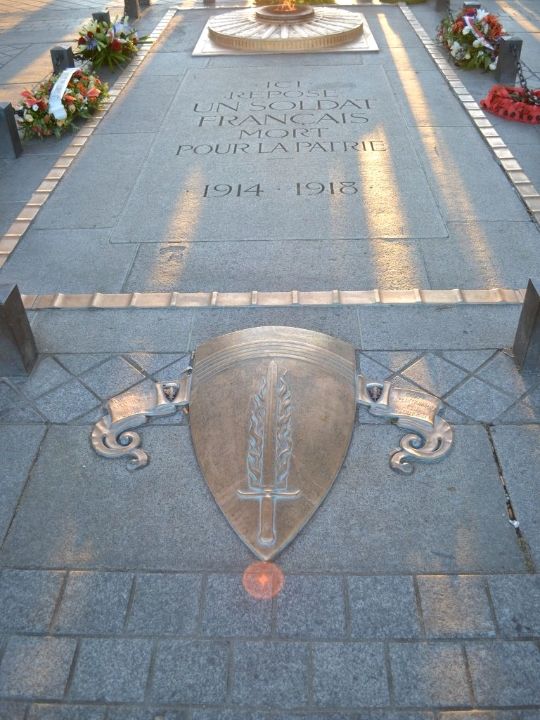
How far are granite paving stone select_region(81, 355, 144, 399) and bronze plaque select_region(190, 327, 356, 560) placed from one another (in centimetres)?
41

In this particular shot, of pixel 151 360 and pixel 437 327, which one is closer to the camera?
pixel 151 360

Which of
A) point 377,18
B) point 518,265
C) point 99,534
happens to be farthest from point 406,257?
point 377,18

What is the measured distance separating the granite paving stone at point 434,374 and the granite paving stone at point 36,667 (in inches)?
92.2

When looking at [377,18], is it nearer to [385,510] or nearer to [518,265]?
[518,265]

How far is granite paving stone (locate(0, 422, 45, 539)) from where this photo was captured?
10.9 feet

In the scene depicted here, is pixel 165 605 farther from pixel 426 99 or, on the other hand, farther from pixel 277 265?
pixel 426 99

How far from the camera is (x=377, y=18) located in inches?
469

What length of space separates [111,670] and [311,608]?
85 centimetres

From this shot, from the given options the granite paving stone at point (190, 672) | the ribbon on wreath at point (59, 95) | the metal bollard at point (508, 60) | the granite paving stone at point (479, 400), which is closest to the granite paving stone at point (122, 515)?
the granite paving stone at point (190, 672)

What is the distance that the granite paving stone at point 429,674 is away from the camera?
2.52 metres

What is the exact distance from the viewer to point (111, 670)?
2.63 m

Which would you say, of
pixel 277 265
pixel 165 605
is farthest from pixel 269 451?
pixel 277 265

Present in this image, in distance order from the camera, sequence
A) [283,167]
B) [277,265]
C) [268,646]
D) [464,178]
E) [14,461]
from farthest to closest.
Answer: [283,167]
[464,178]
[277,265]
[14,461]
[268,646]

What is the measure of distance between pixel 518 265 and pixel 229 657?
3.71 metres
